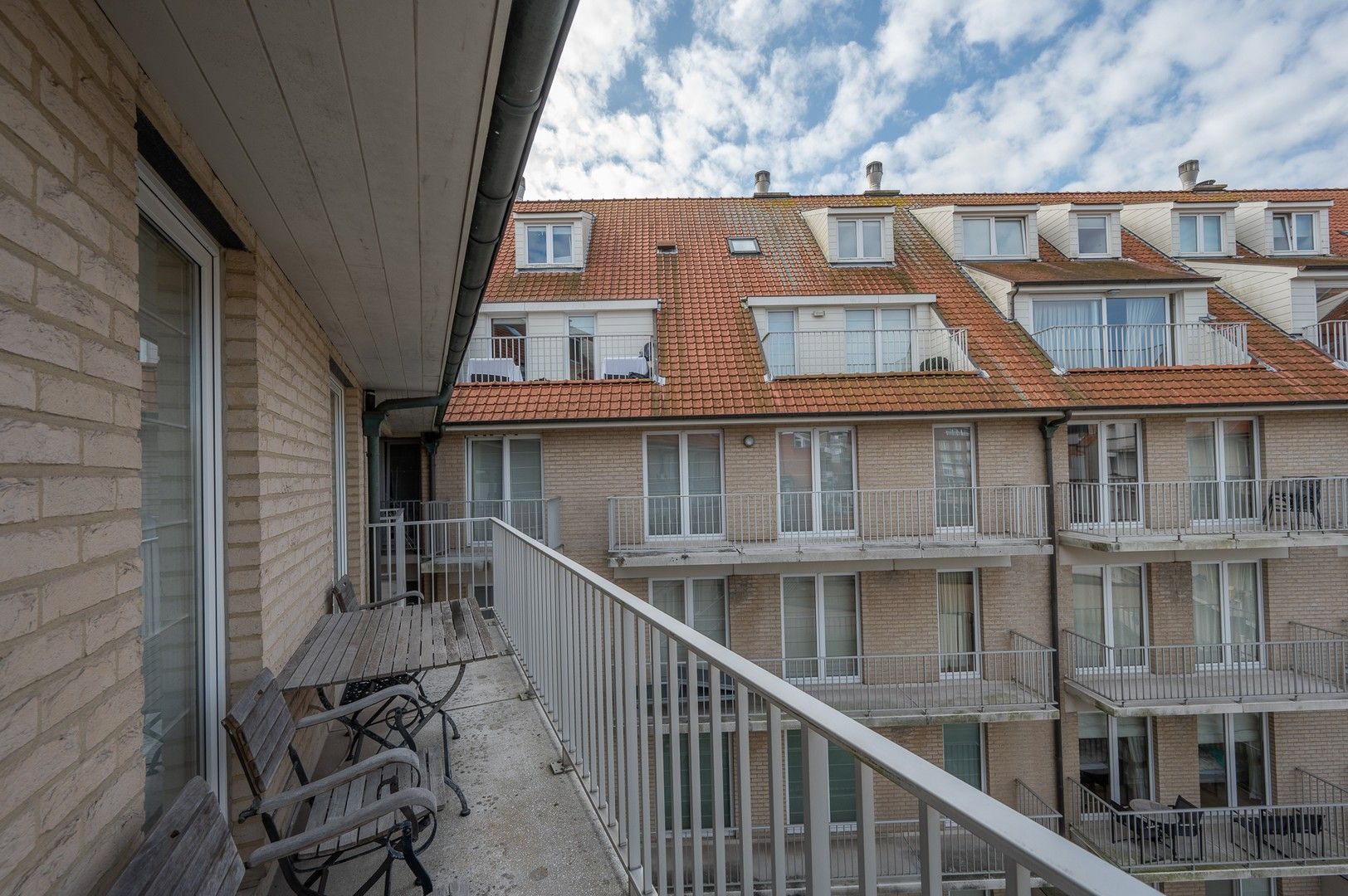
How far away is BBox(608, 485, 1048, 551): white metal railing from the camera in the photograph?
9664 millimetres

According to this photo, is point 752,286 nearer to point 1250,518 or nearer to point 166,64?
point 1250,518

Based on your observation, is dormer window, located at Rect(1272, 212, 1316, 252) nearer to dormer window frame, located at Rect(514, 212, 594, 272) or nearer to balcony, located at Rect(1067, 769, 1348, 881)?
balcony, located at Rect(1067, 769, 1348, 881)

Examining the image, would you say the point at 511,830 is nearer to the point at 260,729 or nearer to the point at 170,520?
the point at 260,729

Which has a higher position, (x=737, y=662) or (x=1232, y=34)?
(x=1232, y=34)

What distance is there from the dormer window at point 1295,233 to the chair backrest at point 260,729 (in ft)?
65.7

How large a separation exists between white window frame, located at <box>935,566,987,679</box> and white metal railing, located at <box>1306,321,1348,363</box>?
8320 millimetres

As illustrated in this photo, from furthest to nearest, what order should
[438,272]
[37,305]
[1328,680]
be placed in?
[1328,680] < [438,272] < [37,305]

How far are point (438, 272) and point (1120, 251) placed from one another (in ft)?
51.1

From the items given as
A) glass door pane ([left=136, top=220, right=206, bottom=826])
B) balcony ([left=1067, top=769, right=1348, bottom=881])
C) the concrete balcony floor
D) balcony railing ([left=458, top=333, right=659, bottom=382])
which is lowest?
balcony ([left=1067, top=769, right=1348, bottom=881])

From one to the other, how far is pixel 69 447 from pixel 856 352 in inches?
442

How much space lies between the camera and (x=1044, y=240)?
13414mm

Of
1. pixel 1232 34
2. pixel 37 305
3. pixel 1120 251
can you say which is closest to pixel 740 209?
pixel 1120 251

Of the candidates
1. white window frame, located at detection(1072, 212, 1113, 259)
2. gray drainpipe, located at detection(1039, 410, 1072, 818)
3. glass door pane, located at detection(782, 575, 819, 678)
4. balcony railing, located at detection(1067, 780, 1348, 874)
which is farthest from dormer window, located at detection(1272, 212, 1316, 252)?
glass door pane, located at detection(782, 575, 819, 678)

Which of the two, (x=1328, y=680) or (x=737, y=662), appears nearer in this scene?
(x=737, y=662)
